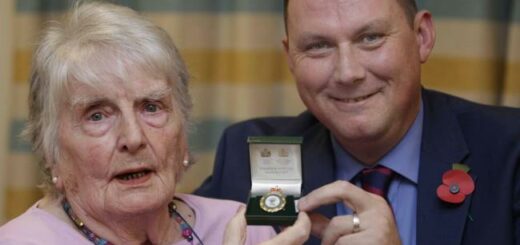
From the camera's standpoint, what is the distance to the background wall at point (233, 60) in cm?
219

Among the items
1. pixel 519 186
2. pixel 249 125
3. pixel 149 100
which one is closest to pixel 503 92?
pixel 519 186

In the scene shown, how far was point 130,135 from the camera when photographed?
1396mm

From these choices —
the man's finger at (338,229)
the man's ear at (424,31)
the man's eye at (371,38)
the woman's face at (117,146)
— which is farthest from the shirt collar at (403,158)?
the woman's face at (117,146)

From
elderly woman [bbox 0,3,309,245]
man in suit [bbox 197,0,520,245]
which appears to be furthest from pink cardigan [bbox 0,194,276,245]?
man in suit [bbox 197,0,520,245]

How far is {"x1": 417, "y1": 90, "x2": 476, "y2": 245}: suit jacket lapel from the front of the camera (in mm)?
1722

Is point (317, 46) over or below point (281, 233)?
over

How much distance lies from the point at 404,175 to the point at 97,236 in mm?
715

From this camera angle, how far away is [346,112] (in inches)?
69.7

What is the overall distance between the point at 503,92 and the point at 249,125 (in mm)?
715

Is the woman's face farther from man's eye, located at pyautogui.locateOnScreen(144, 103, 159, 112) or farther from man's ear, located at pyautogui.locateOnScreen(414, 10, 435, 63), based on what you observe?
man's ear, located at pyautogui.locateOnScreen(414, 10, 435, 63)

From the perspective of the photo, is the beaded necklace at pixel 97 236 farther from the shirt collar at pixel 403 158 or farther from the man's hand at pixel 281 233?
the shirt collar at pixel 403 158

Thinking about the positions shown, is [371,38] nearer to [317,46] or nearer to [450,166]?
[317,46]

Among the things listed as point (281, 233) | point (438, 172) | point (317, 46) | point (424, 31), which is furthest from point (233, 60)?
point (281, 233)

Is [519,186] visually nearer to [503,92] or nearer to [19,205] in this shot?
[503,92]
